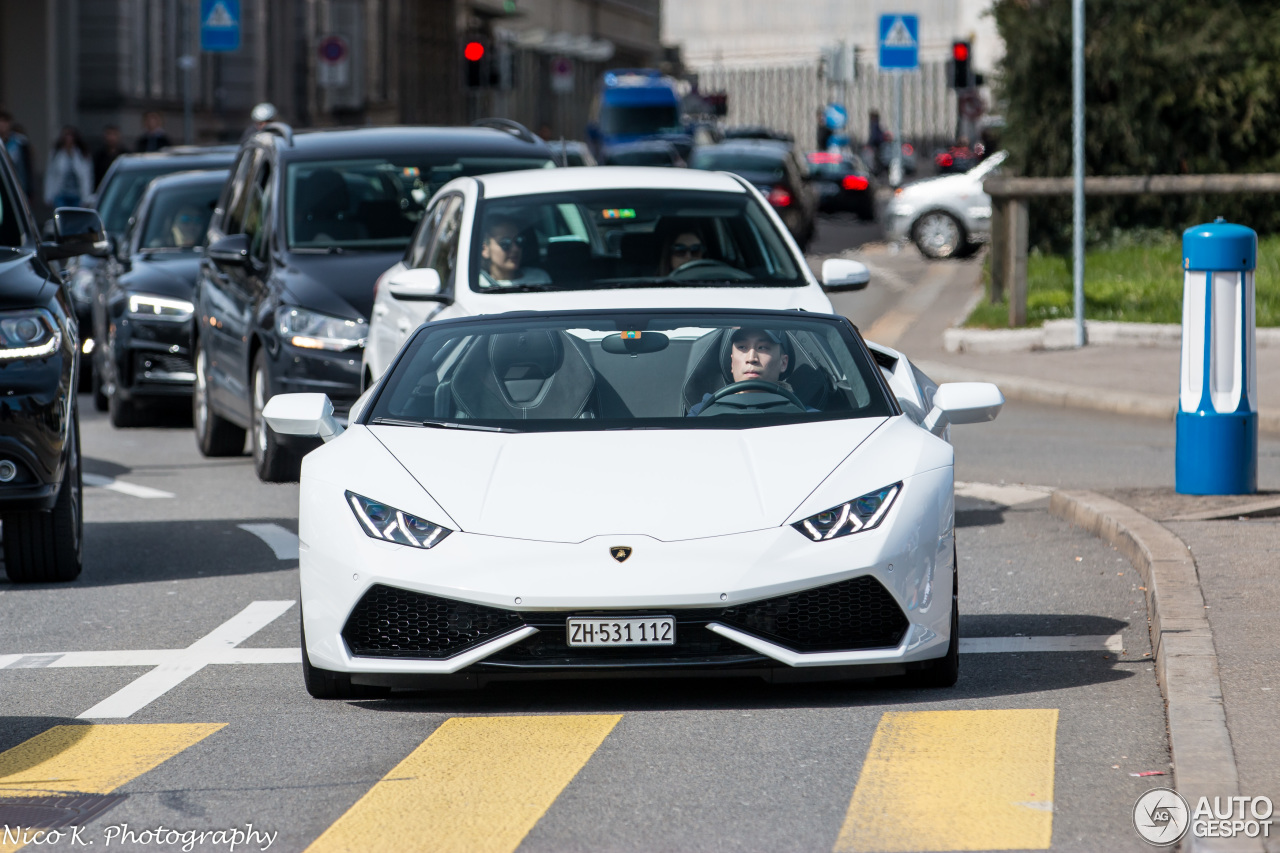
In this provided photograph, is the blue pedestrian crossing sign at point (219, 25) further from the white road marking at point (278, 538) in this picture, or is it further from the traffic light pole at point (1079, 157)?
the white road marking at point (278, 538)

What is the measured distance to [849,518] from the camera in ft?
20.5

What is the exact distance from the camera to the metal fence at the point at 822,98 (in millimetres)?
105875

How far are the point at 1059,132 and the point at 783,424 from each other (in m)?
17.8

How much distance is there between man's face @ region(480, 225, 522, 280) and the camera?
10.5 meters

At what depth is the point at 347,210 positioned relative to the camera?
42.1ft

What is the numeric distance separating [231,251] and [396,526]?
648 centimetres

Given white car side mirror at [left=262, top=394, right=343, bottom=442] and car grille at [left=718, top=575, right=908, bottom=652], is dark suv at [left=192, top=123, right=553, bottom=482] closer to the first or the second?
white car side mirror at [left=262, top=394, right=343, bottom=442]

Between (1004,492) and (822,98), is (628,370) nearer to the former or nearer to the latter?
(1004,492)

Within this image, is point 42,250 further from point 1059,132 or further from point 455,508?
point 1059,132

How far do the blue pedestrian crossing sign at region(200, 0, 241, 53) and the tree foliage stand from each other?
10057 millimetres

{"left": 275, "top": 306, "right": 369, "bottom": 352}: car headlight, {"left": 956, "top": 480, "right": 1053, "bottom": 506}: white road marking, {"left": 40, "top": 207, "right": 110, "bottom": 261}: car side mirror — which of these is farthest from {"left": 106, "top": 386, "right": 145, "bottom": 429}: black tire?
{"left": 956, "top": 480, "right": 1053, "bottom": 506}: white road marking

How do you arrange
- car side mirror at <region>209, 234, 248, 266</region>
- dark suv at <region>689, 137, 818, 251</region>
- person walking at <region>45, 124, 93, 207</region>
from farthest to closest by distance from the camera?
dark suv at <region>689, 137, 818, 251</region> < person walking at <region>45, 124, 93, 207</region> < car side mirror at <region>209, 234, 248, 266</region>

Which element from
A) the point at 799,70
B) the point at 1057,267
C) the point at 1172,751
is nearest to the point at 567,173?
the point at 1172,751

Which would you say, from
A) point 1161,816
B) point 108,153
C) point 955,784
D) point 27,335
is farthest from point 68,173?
point 1161,816
